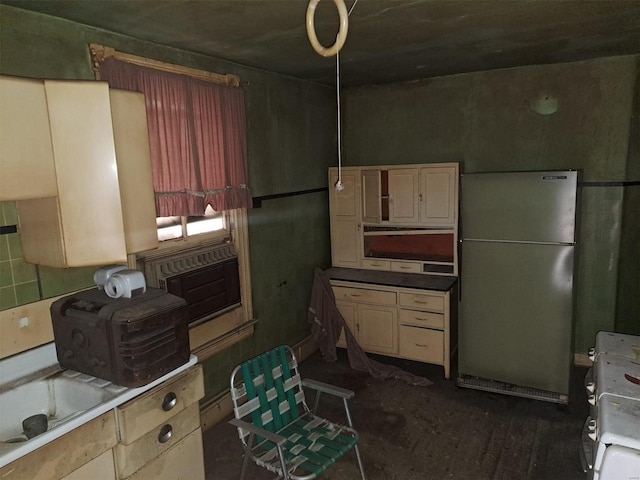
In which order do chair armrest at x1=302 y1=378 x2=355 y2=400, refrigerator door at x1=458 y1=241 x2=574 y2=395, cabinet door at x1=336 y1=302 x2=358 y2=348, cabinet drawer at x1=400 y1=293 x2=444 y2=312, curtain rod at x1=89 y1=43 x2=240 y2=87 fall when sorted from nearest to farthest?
curtain rod at x1=89 y1=43 x2=240 y2=87 < chair armrest at x1=302 y1=378 x2=355 y2=400 < refrigerator door at x1=458 y1=241 x2=574 y2=395 < cabinet drawer at x1=400 y1=293 x2=444 y2=312 < cabinet door at x1=336 y1=302 x2=358 y2=348

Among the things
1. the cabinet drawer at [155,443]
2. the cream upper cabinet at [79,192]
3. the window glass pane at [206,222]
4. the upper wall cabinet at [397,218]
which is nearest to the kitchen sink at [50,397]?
the cabinet drawer at [155,443]

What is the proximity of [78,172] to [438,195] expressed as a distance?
3077mm

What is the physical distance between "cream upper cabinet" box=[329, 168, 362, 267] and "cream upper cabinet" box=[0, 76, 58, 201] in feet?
9.61

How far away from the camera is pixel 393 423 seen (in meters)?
3.43

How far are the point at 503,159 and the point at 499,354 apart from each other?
5.95ft

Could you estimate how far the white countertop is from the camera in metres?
1.67

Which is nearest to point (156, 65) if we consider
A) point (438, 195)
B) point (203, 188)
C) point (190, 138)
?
point (190, 138)

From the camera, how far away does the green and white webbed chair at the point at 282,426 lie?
2.40 metres

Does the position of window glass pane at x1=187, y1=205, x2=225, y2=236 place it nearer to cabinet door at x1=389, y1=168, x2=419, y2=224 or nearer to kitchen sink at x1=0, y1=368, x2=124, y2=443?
kitchen sink at x1=0, y1=368, x2=124, y2=443

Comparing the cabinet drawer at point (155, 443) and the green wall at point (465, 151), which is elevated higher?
the green wall at point (465, 151)

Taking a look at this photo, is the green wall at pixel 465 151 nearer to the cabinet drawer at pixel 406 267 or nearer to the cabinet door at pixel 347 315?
the cabinet door at pixel 347 315

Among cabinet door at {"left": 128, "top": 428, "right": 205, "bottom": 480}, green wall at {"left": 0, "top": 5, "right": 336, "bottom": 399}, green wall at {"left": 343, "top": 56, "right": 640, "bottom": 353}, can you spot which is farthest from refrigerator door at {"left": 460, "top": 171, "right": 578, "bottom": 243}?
cabinet door at {"left": 128, "top": 428, "right": 205, "bottom": 480}

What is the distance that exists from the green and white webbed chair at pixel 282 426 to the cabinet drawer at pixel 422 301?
1.48 metres

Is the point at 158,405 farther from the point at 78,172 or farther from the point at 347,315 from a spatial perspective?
the point at 347,315
